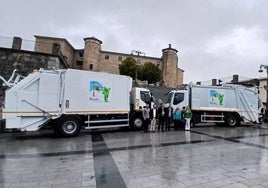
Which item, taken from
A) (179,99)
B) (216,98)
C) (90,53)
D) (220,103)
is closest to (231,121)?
(220,103)

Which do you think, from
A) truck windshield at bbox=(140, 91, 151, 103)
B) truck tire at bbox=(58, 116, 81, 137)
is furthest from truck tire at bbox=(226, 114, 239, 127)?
truck tire at bbox=(58, 116, 81, 137)

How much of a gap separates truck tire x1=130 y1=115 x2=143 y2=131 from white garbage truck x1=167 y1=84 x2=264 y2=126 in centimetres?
364

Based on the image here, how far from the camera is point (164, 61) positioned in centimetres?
6600

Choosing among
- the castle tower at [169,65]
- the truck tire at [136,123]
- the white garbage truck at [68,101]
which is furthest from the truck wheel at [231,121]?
the castle tower at [169,65]

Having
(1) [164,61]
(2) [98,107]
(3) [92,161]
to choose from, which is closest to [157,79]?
(1) [164,61]

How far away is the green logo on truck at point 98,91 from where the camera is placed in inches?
539

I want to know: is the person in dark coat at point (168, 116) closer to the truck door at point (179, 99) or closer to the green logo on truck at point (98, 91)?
the truck door at point (179, 99)

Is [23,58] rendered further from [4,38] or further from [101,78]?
[101,78]

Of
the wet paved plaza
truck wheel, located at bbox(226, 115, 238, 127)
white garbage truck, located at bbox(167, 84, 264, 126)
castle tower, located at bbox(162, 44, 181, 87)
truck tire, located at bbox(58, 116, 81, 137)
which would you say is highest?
castle tower, located at bbox(162, 44, 181, 87)

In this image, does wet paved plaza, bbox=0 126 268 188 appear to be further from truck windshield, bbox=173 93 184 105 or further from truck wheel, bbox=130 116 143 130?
truck windshield, bbox=173 93 184 105

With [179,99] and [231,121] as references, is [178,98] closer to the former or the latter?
[179,99]

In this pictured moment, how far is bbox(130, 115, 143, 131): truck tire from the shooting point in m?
15.4

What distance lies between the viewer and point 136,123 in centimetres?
1551

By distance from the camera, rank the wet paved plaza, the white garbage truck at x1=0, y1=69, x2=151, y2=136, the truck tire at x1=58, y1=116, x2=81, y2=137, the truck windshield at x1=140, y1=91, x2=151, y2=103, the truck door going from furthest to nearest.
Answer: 1. the truck door
2. the truck windshield at x1=140, y1=91, x2=151, y2=103
3. the truck tire at x1=58, y1=116, x2=81, y2=137
4. the white garbage truck at x1=0, y1=69, x2=151, y2=136
5. the wet paved plaza
